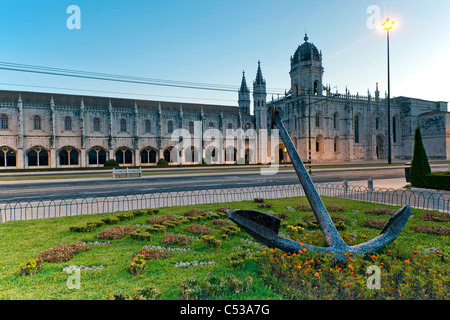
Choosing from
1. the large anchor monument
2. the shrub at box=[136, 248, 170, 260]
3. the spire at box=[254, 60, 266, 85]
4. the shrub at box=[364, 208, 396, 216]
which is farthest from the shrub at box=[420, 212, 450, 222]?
the spire at box=[254, 60, 266, 85]

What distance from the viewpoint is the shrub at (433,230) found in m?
7.17

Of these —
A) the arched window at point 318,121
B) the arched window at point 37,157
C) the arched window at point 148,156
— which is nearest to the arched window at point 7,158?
the arched window at point 37,157

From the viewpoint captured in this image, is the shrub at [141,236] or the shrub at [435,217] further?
the shrub at [435,217]

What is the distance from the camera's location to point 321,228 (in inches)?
203

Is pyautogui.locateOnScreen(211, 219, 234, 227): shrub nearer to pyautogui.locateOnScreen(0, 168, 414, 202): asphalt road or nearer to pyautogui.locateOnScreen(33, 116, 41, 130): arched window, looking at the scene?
pyautogui.locateOnScreen(0, 168, 414, 202): asphalt road

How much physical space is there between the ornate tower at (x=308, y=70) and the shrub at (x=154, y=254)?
55.0m

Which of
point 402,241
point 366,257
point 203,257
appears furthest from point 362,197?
point 203,257

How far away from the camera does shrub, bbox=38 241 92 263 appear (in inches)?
220

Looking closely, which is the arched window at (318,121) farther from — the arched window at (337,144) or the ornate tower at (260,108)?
Result: the ornate tower at (260,108)

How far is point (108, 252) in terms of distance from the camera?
613cm

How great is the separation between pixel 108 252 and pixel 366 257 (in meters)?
5.76

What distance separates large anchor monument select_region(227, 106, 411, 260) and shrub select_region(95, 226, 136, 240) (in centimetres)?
428

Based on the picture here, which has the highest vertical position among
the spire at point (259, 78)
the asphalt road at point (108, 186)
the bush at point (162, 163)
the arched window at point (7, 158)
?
the spire at point (259, 78)

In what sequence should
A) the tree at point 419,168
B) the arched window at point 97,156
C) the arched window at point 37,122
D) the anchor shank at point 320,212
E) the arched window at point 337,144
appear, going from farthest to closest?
the arched window at point 337,144, the arched window at point 97,156, the arched window at point 37,122, the tree at point 419,168, the anchor shank at point 320,212
